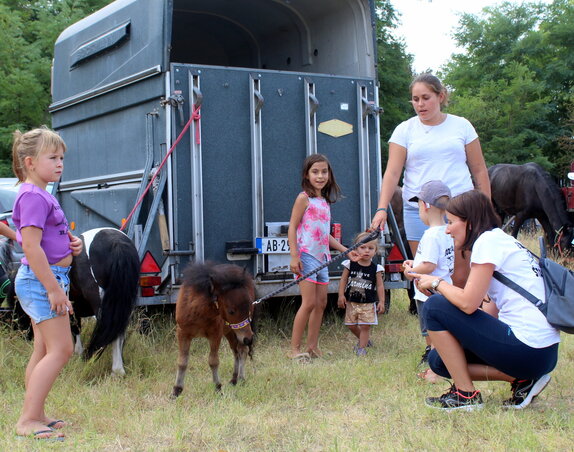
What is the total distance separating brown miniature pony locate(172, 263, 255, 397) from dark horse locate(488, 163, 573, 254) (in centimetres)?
904

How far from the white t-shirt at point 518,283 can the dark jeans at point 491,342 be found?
55 mm

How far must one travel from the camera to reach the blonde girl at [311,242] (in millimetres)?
6043

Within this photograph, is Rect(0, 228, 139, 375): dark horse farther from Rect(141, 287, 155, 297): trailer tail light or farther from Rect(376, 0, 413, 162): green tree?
Rect(376, 0, 413, 162): green tree

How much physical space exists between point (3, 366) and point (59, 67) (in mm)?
4270

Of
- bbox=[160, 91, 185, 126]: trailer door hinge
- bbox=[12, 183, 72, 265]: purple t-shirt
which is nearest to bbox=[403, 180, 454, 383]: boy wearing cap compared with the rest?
bbox=[12, 183, 72, 265]: purple t-shirt

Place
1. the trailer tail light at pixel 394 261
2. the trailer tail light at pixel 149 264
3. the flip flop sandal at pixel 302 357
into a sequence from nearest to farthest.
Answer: the flip flop sandal at pixel 302 357 < the trailer tail light at pixel 149 264 < the trailer tail light at pixel 394 261

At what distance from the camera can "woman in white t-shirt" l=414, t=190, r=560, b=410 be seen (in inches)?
155

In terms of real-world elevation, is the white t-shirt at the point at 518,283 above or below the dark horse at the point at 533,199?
below

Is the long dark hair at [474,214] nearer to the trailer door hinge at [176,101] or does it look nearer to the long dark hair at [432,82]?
the long dark hair at [432,82]

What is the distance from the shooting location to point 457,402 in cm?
414

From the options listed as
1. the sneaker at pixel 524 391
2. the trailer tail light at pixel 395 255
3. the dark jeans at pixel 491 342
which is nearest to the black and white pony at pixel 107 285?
the dark jeans at pixel 491 342

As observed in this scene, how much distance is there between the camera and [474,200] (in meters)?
4.15

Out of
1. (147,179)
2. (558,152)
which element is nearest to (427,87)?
(147,179)

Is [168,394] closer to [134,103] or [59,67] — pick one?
[134,103]
